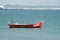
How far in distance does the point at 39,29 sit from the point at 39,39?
745 centimetres

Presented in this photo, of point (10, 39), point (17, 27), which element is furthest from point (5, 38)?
point (17, 27)

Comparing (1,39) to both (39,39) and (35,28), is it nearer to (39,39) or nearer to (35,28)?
(39,39)

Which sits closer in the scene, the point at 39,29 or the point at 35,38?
the point at 35,38

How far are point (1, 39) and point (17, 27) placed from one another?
8221mm

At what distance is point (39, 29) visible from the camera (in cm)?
3306

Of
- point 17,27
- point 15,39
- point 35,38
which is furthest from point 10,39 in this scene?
point 17,27

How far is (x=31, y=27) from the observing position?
109 ft

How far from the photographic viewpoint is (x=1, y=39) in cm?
2459

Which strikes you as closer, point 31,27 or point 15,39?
point 15,39

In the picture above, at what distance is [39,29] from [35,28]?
3.30 feet

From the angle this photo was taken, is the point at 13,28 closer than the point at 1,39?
No

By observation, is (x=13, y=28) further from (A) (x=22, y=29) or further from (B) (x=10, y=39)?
(B) (x=10, y=39)

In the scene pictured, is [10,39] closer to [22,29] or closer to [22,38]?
[22,38]

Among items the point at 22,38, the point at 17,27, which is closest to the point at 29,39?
the point at 22,38
